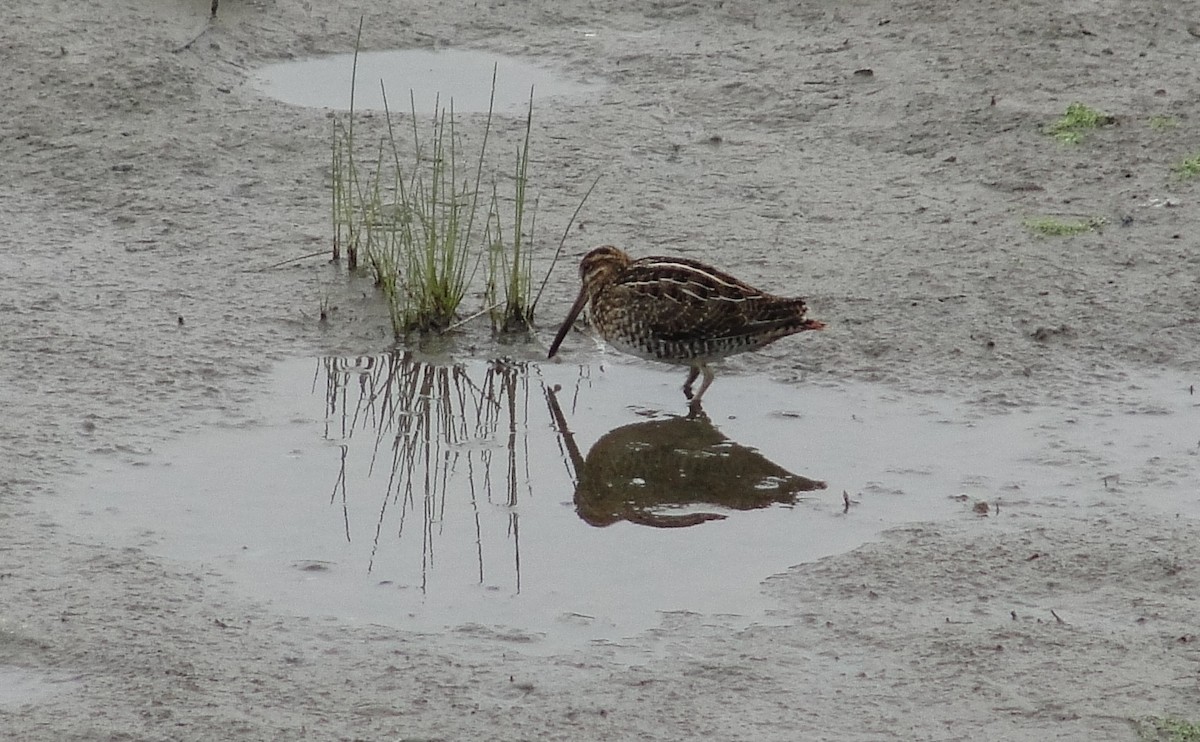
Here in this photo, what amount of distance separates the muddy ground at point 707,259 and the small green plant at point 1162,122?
42mm

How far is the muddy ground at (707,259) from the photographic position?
17.5 feet

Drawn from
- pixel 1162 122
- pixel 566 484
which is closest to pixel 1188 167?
pixel 1162 122

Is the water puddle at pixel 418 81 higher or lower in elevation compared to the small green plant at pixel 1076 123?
lower

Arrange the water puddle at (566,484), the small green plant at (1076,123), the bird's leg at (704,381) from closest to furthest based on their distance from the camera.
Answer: the water puddle at (566,484)
the bird's leg at (704,381)
the small green plant at (1076,123)

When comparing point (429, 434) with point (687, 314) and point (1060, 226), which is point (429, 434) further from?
point (1060, 226)

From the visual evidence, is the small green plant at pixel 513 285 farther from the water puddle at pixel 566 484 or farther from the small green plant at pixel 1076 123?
the small green plant at pixel 1076 123

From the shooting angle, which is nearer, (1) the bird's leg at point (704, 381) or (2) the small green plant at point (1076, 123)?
(1) the bird's leg at point (704, 381)

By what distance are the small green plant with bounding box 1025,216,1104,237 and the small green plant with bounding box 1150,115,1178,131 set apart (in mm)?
1153

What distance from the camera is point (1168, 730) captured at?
16.8ft

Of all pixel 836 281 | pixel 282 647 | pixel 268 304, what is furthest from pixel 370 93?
pixel 282 647

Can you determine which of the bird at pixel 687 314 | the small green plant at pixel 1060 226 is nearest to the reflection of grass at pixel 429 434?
the bird at pixel 687 314

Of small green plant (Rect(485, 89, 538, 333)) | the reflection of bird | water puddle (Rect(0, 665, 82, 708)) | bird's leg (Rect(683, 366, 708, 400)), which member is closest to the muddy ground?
water puddle (Rect(0, 665, 82, 708))

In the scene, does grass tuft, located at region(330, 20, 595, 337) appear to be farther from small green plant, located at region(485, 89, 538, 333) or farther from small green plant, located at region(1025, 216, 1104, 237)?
small green plant, located at region(1025, 216, 1104, 237)

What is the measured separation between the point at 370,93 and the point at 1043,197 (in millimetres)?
3832
